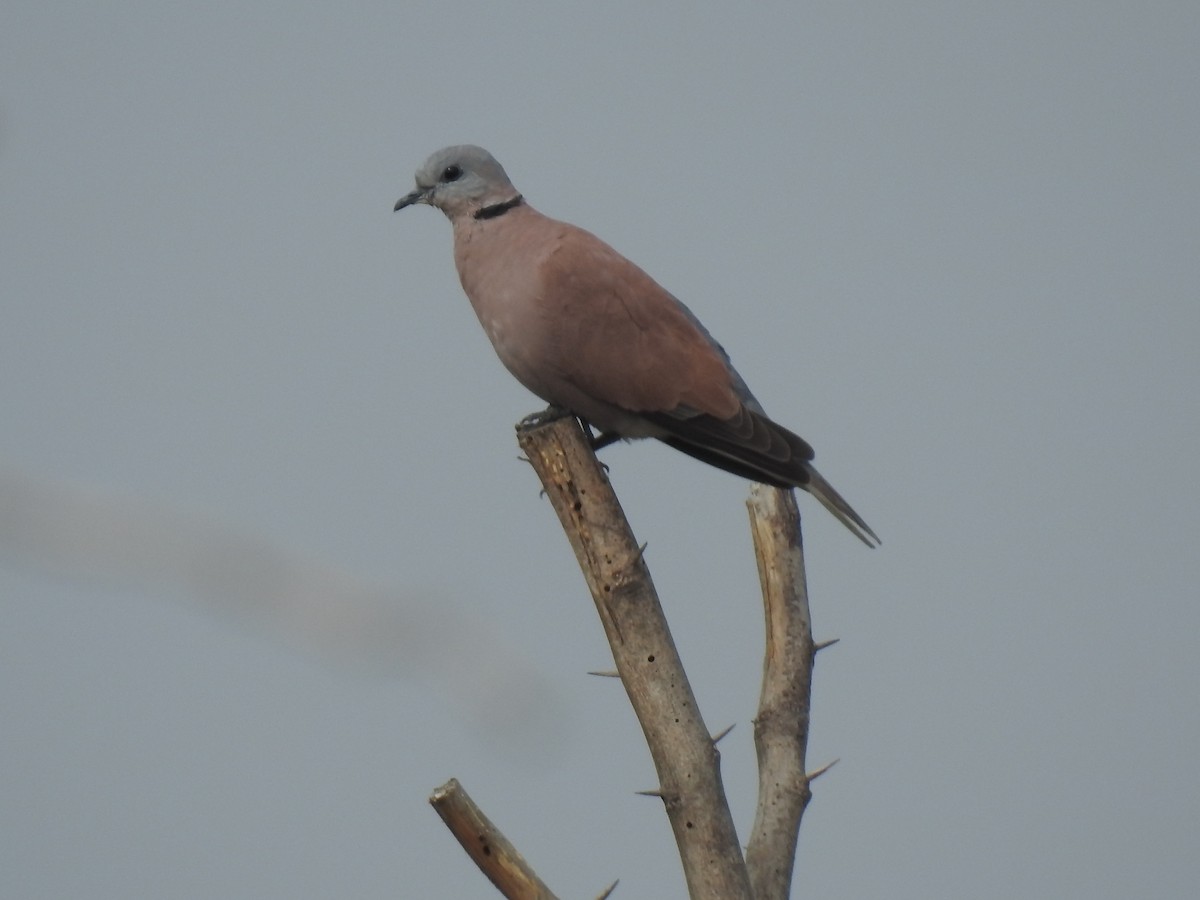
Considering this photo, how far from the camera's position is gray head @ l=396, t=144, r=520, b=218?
501 cm

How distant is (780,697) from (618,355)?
113 cm

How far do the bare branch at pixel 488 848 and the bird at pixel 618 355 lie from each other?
142 cm

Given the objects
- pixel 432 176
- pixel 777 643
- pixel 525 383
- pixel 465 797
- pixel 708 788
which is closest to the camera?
pixel 465 797

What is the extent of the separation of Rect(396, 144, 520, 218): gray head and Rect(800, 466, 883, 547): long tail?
1399mm

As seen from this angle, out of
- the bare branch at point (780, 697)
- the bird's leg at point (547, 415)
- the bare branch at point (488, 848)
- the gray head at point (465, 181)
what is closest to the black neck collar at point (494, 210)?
the gray head at point (465, 181)

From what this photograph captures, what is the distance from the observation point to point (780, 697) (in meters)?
4.33

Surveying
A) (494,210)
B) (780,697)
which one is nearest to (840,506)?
(780,697)

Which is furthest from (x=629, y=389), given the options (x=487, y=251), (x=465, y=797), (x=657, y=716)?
(x=465, y=797)

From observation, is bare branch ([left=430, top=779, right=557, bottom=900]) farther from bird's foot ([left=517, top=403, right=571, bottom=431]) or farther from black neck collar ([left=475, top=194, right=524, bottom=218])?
black neck collar ([left=475, top=194, right=524, bottom=218])

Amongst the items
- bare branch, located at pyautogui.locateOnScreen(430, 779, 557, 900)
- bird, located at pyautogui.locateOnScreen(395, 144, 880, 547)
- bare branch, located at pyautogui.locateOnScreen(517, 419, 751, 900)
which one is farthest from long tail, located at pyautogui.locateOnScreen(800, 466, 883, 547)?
bare branch, located at pyautogui.locateOnScreen(430, 779, 557, 900)

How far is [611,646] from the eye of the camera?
4.01 m

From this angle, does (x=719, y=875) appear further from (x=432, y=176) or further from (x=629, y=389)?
(x=432, y=176)

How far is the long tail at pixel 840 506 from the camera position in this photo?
14.9 ft

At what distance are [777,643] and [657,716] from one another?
0.66m
